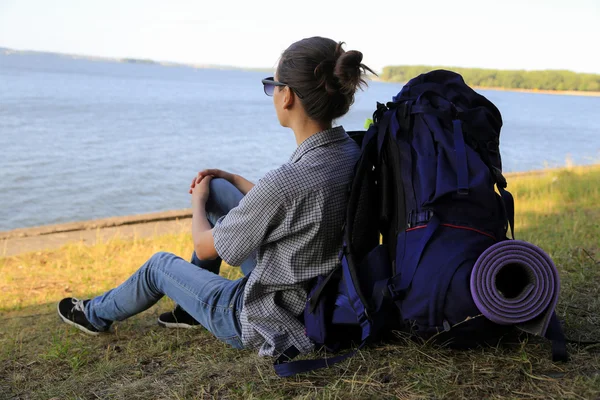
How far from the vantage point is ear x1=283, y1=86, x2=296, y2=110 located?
99.5 inches

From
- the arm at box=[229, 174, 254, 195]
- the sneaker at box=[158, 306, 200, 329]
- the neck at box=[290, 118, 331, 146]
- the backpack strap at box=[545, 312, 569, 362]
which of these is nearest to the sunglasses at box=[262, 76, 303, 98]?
the neck at box=[290, 118, 331, 146]

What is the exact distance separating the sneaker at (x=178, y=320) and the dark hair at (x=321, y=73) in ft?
5.21

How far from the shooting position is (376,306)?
2338 millimetres

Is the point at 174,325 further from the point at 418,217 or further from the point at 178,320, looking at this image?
the point at 418,217

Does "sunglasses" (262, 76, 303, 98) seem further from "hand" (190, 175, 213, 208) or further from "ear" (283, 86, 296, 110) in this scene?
"hand" (190, 175, 213, 208)

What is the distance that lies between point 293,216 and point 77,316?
180 cm

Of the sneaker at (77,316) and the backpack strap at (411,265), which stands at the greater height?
the backpack strap at (411,265)

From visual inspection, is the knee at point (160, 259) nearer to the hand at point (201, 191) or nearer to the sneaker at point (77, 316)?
the hand at point (201, 191)

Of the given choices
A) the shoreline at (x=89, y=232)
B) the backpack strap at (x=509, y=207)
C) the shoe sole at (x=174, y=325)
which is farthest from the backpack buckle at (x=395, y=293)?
the shoreline at (x=89, y=232)

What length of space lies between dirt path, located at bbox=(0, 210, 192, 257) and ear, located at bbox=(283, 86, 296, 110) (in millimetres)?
5298

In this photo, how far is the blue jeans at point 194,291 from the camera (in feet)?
9.41

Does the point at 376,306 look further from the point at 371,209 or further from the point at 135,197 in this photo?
the point at 135,197

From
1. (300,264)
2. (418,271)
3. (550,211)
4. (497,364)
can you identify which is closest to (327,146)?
(300,264)

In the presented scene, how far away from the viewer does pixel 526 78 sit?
6556cm
